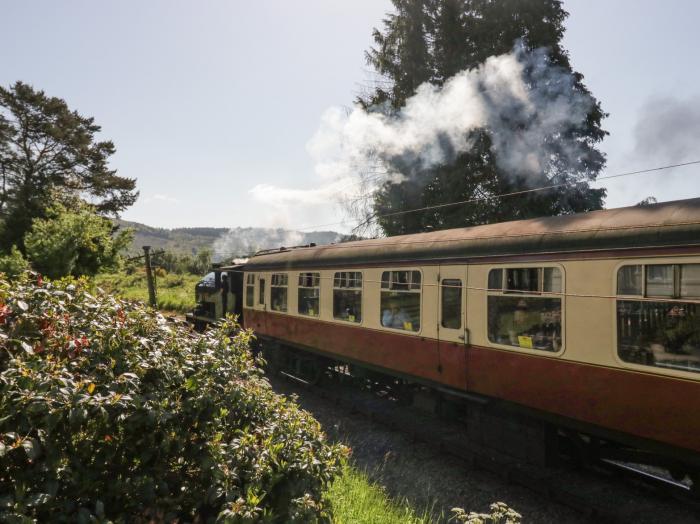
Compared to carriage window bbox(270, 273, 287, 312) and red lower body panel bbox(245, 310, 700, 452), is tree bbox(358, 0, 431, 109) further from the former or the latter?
red lower body panel bbox(245, 310, 700, 452)

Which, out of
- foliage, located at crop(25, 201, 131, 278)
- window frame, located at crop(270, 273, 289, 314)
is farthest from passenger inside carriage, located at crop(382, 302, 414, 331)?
foliage, located at crop(25, 201, 131, 278)

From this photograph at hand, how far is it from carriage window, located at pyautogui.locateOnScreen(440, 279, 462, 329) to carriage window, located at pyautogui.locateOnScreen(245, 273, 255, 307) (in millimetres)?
7663

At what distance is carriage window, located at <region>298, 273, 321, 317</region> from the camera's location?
10453mm

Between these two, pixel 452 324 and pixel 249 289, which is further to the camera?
pixel 249 289

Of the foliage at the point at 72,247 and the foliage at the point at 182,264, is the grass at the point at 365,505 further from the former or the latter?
the foliage at the point at 182,264

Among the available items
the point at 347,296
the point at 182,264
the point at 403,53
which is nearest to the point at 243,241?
the point at 182,264

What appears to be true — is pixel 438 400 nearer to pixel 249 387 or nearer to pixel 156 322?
pixel 249 387

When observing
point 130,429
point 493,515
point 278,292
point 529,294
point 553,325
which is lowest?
point 493,515

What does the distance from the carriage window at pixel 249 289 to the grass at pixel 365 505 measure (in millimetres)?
8310

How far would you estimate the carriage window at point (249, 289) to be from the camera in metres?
13.7

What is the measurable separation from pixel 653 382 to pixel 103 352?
524 cm

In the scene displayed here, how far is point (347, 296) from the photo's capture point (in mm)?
9492

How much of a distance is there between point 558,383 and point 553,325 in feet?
2.35

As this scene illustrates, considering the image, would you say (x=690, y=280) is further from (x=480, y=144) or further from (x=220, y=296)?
(x=480, y=144)
